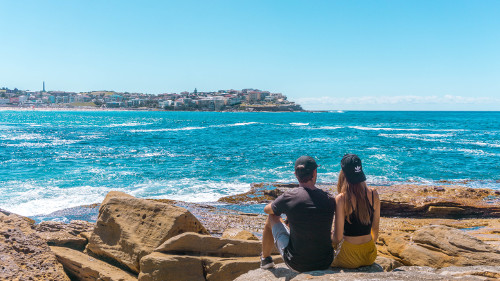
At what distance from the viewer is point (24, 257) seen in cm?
580

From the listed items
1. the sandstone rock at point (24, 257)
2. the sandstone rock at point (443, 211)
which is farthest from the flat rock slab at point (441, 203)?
the sandstone rock at point (24, 257)

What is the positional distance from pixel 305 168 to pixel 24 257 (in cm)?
480

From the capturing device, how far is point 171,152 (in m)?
32.6

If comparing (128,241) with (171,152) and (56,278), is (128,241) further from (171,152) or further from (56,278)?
(171,152)

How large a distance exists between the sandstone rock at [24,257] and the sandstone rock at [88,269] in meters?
0.27

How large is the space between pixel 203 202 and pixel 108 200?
814 centimetres

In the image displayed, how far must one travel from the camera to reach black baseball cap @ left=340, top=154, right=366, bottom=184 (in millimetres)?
4434

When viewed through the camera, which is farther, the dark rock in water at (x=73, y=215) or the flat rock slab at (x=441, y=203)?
the flat rock slab at (x=441, y=203)

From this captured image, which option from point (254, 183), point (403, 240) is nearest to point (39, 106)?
point (254, 183)

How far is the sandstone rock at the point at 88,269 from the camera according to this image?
6192 millimetres

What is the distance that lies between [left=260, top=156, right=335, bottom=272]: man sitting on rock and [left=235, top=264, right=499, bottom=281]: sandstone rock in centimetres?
16

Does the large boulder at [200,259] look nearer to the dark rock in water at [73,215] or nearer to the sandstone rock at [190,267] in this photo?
the sandstone rock at [190,267]

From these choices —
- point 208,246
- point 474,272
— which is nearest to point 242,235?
point 208,246

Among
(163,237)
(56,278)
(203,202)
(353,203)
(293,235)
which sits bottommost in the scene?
(203,202)
